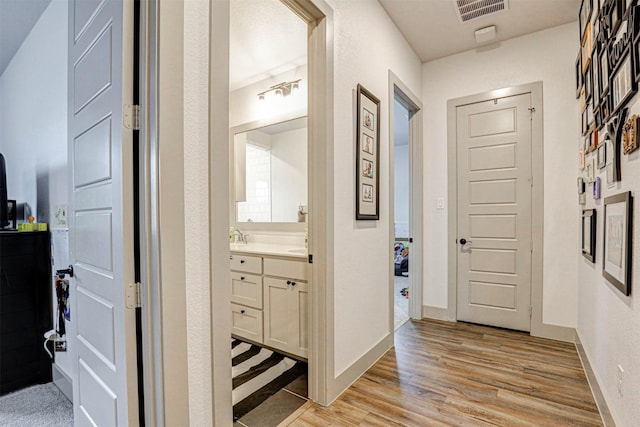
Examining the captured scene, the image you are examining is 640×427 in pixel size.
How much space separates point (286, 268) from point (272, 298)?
0.30 meters

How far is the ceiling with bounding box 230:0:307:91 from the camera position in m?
2.41

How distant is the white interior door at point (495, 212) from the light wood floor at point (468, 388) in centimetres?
40

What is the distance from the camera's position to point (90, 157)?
1.41m

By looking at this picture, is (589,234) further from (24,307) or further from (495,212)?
(24,307)

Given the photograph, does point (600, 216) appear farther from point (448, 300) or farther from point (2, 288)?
point (2, 288)

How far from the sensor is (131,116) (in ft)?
3.81

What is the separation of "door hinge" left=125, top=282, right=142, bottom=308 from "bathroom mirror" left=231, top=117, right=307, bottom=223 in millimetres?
2097

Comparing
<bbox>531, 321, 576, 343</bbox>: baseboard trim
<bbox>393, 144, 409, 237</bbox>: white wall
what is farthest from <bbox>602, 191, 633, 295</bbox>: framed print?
<bbox>393, 144, 409, 237</bbox>: white wall

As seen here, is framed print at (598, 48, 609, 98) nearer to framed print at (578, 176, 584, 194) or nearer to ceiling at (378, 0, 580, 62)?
framed print at (578, 176, 584, 194)

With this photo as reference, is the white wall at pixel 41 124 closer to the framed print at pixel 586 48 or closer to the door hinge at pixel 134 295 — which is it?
the door hinge at pixel 134 295

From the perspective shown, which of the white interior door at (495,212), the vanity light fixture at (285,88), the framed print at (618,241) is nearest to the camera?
the framed print at (618,241)

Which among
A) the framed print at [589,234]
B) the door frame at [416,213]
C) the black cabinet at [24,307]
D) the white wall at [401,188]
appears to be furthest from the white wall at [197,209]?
the white wall at [401,188]

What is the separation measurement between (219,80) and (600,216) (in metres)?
2.26

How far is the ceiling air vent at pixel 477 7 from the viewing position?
256cm
